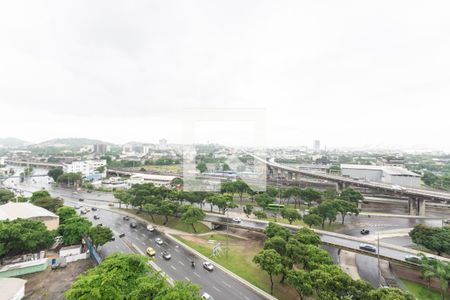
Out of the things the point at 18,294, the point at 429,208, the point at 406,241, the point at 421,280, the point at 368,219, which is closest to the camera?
the point at 18,294

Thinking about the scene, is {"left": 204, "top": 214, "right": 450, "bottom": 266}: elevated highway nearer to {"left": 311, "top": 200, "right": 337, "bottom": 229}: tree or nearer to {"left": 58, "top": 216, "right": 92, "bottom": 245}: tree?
{"left": 311, "top": 200, "right": 337, "bottom": 229}: tree

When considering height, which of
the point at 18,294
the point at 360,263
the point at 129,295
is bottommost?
the point at 360,263

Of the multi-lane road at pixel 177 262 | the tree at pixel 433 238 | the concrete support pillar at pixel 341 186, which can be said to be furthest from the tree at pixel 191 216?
the concrete support pillar at pixel 341 186

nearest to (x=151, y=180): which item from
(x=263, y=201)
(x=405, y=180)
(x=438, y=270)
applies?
(x=263, y=201)

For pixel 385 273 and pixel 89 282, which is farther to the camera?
pixel 385 273

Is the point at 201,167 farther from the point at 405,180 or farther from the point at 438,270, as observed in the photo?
the point at 405,180

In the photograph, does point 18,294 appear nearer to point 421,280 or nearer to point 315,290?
point 315,290

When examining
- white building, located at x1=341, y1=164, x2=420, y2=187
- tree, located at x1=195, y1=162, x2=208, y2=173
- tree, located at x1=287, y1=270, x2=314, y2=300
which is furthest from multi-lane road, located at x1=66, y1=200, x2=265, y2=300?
white building, located at x1=341, y1=164, x2=420, y2=187

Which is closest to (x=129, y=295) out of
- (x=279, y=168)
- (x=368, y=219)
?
(x=368, y=219)
